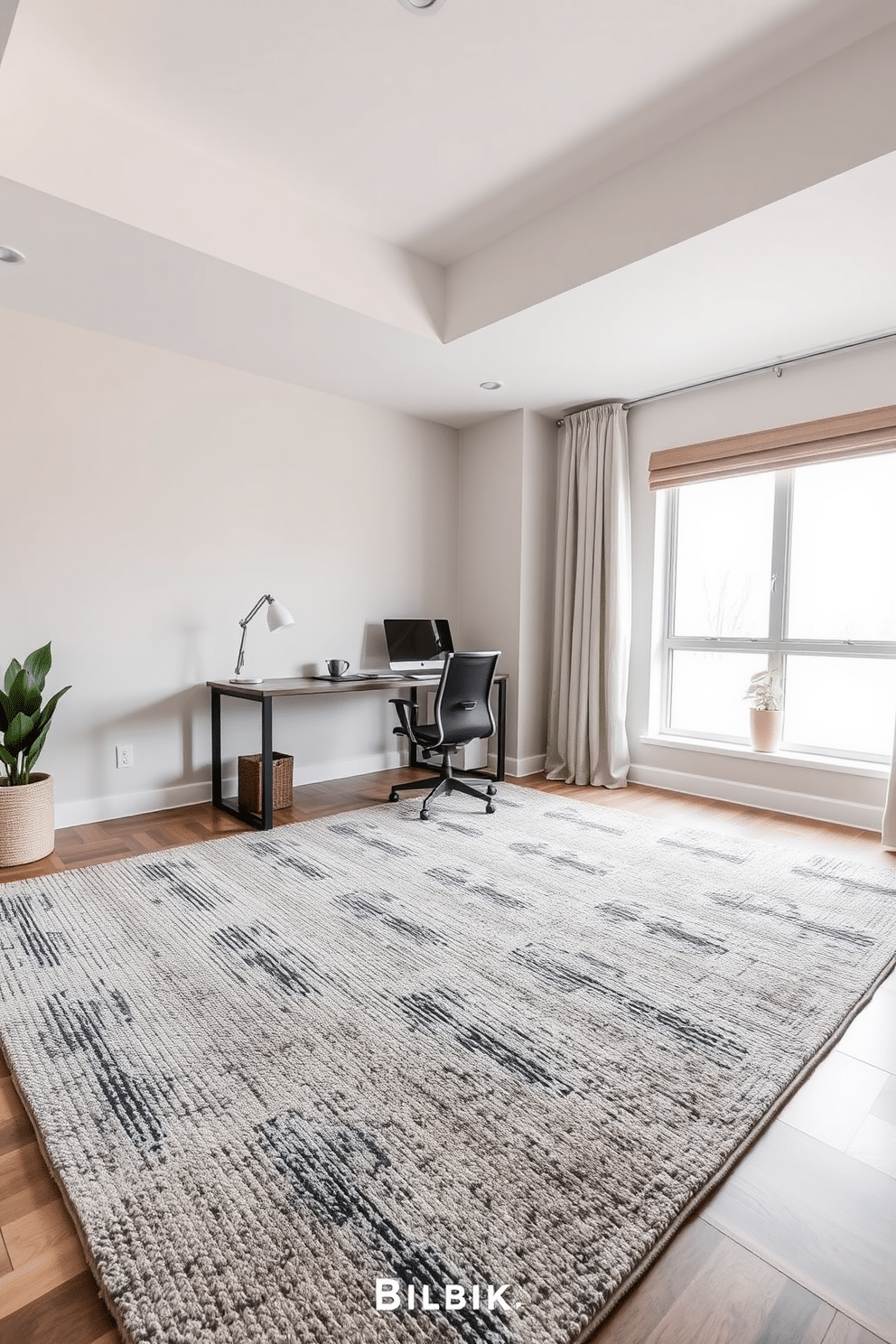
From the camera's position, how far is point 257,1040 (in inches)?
65.6

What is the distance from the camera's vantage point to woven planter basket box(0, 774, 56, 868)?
282cm

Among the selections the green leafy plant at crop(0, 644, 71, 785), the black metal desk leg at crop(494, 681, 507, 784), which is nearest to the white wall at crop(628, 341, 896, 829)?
the black metal desk leg at crop(494, 681, 507, 784)

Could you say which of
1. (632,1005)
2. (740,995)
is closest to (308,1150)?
(632,1005)

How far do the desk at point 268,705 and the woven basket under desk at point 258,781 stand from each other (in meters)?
0.07

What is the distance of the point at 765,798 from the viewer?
3.86 metres

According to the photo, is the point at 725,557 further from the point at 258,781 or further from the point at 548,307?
the point at 258,781

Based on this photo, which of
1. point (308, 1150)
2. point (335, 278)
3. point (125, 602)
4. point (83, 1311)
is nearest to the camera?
point (83, 1311)

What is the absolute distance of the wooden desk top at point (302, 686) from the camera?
3.36 m

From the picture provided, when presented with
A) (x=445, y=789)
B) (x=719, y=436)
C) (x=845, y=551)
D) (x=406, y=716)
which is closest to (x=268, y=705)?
(x=406, y=716)

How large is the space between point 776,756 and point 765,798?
245 mm

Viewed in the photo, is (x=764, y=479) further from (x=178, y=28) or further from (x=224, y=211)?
(x=178, y=28)

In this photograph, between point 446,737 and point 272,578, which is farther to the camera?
point 272,578

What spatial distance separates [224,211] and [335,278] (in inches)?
19.8

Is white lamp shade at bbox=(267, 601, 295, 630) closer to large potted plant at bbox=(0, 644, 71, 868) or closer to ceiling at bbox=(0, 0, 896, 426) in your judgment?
large potted plant at bbox=(0, 644, 71, 868)
